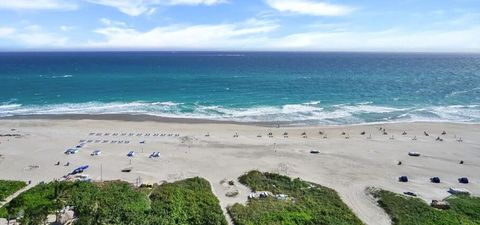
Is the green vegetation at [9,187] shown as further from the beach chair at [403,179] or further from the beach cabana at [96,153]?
the beach chair at [403,179]

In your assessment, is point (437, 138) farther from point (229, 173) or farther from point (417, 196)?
point (229, 173)

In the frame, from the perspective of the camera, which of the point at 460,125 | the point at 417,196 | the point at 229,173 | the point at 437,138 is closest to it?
the point at 417,196

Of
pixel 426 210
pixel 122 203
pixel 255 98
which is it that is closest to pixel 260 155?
pixel 122 203

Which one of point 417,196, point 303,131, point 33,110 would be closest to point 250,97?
point 303,131

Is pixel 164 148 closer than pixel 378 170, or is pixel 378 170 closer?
pixel 378 170

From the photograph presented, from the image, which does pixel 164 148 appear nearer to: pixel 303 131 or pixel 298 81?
pixel 303 131

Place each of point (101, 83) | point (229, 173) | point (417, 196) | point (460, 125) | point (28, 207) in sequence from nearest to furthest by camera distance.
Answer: point (28, 207), point (417, 196), point (229, 173), point (460, 125), point (101, 83)
